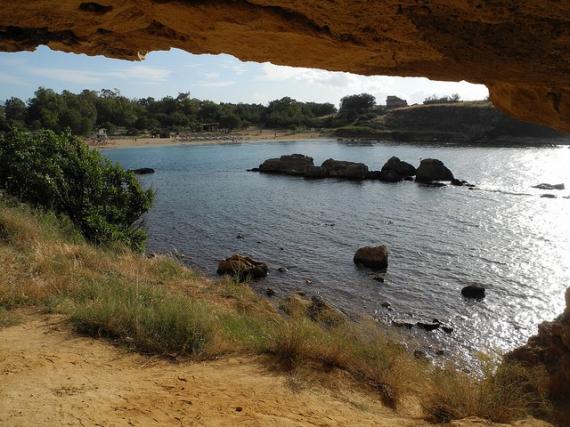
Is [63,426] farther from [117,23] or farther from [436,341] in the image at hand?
[436,341]

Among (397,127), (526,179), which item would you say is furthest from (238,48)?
(397,127)

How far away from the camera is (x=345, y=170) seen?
56.2 m

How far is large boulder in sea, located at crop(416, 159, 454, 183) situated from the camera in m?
52.1

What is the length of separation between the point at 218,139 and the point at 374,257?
3821 inches

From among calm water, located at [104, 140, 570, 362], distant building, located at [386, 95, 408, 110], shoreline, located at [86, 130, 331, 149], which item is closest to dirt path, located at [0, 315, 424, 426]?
calm water, located at [104, 140, 570, 362]

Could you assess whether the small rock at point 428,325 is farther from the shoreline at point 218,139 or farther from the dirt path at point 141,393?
the shoreline at point 218,139

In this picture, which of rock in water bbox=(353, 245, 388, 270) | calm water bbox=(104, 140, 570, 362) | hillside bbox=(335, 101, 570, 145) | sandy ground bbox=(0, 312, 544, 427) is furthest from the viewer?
hillside bbox=(335, 101, 570, 145)

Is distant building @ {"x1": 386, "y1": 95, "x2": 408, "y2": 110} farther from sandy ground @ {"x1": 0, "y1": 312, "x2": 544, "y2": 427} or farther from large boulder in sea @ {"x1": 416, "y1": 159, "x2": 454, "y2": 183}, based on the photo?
sandy ground @ {"x1": 0, "y1": 312, "x2": 544, "y2": 427}

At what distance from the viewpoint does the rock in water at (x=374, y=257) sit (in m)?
23.5

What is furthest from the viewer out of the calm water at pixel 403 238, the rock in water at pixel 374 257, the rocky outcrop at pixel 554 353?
the rock in water at pixel 374 257

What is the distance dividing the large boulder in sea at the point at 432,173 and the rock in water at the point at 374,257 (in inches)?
1200

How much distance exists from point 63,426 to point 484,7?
5643 millimetres

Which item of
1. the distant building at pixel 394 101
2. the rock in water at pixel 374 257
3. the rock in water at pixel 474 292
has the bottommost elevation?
the rock in water at pixel 474 292

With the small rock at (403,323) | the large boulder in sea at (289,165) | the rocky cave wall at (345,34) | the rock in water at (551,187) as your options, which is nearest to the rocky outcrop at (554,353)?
the rocky cave wall at (345,34)
